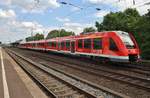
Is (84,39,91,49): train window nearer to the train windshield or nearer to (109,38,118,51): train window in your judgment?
(109,38,118,51): train window

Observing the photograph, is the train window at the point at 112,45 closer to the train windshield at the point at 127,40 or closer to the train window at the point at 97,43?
the train windshield at the point at 127,40

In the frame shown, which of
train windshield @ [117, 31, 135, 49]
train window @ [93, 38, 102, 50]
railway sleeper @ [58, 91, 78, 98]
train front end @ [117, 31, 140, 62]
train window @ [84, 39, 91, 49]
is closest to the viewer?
railway sleeper @ [58, 91, 78, 98]

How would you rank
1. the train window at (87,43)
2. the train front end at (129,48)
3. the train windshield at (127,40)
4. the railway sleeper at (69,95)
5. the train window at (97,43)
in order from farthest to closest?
the train window at (87,43) < the train window at (97,43) < the train windshield at (127,40) < the train front end at (129,48) < the railway sleeper at (69,95)

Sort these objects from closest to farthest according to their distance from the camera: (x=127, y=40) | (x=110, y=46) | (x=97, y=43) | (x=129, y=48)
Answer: (x=129, y=48)
(x=127, y=40)
(x=110, y=46)
(x=97, y=43)

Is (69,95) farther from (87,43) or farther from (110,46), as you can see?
(87,43)

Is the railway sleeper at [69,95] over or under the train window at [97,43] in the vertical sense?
under

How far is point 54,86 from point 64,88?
3.28ft

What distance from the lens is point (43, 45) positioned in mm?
59438

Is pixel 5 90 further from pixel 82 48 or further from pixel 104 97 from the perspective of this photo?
pixel 82 48

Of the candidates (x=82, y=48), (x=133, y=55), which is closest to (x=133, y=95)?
(x=133, y=55)

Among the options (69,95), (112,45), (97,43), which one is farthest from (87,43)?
(69,95)

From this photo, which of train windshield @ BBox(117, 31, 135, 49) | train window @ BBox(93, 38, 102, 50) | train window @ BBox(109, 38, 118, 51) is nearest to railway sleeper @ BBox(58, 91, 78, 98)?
train window @ BBox(109, 38, 118, 51)

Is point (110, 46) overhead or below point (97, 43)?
below

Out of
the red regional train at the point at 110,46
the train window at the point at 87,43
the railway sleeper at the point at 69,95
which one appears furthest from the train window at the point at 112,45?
the railway sleeper at the point at 69,95
